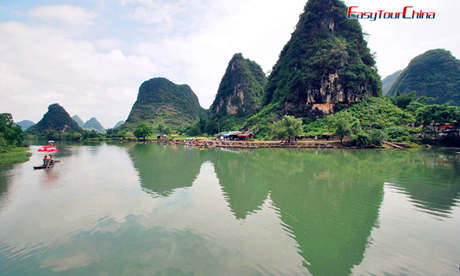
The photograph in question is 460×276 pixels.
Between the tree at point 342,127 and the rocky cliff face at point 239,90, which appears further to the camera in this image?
the rocky cliff face at point 239,90

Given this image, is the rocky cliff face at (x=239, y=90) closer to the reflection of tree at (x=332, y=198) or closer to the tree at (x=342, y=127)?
the tree at (x=342, y=127)

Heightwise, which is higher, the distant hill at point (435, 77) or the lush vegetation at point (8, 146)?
the distant hill at point (435, 77)

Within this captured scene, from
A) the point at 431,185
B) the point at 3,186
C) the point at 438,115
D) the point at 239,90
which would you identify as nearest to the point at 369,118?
the point at 438,115

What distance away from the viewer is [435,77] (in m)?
111

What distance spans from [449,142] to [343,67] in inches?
1456

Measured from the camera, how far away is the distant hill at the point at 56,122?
147000mm

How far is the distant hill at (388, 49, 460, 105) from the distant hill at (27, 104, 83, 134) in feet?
708

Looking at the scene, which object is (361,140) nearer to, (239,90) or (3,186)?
(3,186)

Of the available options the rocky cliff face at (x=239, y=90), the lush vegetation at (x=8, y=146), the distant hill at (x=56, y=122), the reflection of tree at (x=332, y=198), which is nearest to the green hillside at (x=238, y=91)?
the rocky cliff face at (x=239, y=90)

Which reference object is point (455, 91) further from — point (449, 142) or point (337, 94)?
point (449, 142)

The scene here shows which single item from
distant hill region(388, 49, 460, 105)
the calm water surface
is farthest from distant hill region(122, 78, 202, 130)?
distant hill region(388, 49, 460, 105)

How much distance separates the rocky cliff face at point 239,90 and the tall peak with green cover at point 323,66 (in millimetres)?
25598

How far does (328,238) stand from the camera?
803 centimetres

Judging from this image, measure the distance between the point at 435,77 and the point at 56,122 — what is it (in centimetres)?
24600
